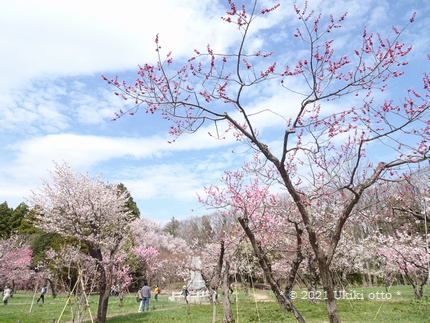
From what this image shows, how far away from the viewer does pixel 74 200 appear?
581 inches

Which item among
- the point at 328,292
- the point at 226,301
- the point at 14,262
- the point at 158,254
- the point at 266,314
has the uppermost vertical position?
the point at 158,254

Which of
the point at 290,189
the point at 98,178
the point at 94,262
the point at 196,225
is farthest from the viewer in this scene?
the point at 196,225

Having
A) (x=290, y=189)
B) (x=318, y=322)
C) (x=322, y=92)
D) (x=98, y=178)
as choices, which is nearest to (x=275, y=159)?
(x=290, y=189)

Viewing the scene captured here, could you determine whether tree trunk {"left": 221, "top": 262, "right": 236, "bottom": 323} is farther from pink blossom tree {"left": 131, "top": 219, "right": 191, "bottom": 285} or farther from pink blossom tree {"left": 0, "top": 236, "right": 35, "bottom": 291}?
pink blossom tree {"left": 0, "top": 236, "right": 35, "bottom": 291}

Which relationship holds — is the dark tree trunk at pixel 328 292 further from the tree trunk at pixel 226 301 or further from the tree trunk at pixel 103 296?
the tree trunk at pixel 103 296

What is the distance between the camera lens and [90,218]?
14.3 metres

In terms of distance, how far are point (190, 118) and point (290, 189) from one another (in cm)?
201

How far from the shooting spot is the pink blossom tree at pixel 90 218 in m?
13.4

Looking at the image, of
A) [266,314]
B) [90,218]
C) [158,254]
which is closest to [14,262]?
[158,254]

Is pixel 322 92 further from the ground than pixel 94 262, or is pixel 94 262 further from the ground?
pixel 322 92

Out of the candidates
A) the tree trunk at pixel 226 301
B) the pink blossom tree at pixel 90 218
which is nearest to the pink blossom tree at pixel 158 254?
the pink blossom tree at pixel 90 218

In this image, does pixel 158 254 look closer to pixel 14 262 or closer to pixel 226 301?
pixel 14 262

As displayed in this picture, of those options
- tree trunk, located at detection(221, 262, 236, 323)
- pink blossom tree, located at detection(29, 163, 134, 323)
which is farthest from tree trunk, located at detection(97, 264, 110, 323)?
tree trunk, located at detection(221, 262, 236, 323)

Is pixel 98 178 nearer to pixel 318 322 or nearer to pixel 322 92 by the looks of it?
pixel 318 322
